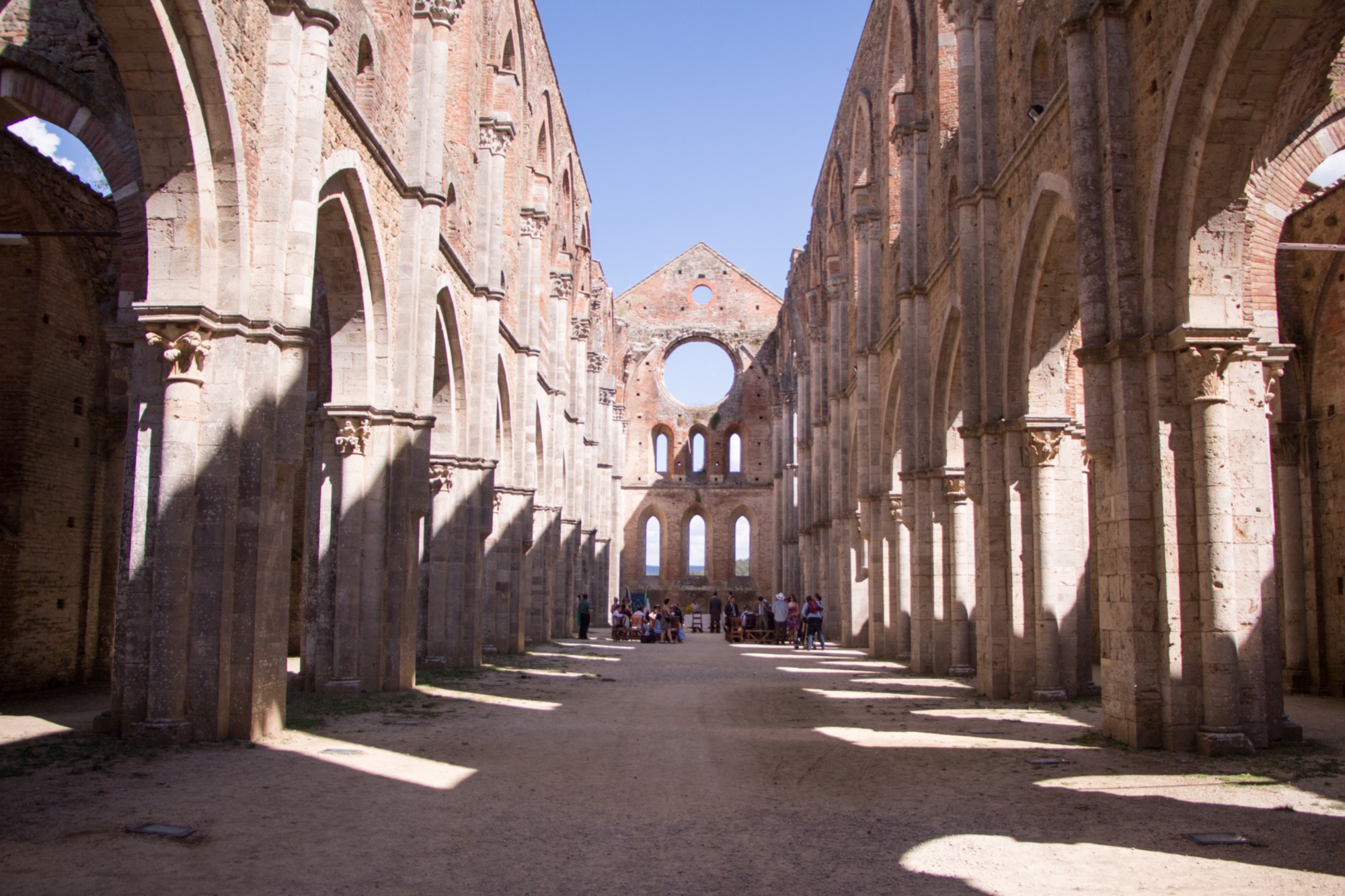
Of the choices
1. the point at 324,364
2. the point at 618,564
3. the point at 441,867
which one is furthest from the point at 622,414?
the point at 441,867

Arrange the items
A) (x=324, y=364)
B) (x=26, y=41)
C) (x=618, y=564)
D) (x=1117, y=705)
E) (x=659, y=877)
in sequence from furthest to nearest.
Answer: (x=618, y=564)
(x=324, y=364)
(x=26, y=41)
(x=1117, y=705)
(x=659, y=877)

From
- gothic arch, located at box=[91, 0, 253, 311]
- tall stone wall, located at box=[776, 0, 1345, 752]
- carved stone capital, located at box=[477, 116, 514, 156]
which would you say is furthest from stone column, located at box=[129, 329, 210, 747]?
carved stone capital, located at box=[477, 116, 514, 156]

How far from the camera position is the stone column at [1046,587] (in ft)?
42.7

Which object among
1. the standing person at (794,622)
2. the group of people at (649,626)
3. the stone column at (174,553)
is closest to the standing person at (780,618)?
the standing person at (794,622)

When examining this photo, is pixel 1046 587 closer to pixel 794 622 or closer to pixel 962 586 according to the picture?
pixel 962 586

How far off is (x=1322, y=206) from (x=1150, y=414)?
8169 mm

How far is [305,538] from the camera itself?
46.2 ft

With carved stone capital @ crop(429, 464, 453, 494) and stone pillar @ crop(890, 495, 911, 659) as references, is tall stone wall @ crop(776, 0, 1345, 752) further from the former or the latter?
carved stone capital @ crop(429, 464, 453, 494)

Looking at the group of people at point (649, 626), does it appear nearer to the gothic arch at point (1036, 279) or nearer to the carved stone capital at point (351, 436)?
the carved stone capital at point (351, 436)

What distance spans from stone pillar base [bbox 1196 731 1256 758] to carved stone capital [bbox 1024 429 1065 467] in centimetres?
499

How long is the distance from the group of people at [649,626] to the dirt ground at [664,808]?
62.5ft

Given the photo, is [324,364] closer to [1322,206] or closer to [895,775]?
[895,775]

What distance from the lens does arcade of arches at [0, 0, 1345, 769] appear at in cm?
895

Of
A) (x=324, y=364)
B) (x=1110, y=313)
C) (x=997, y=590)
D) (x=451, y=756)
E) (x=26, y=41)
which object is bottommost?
(x=451, y=756)
